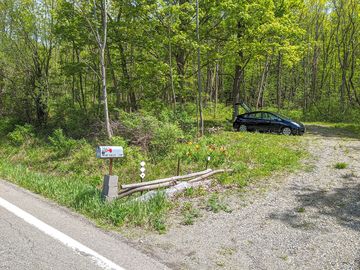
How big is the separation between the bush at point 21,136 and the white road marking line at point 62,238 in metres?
11.7

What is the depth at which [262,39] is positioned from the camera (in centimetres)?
1858

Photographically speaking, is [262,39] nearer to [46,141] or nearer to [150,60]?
[150,60]

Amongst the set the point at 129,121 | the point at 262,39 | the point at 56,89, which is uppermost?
the point at 262,39

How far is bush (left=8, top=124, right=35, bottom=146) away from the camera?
56.5 ft

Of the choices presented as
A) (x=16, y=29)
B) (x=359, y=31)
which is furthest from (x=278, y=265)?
(x=359, y=31)

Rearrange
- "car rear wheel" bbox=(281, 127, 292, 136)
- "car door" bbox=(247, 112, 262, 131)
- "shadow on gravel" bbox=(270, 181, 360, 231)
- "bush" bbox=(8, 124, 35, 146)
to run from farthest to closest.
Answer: "car door" bbox=(247, 112, 262, 131), "car rear wheel" bbox=(281, 127, 292, 136), "bush" bbox=(8, 124, 35, 146), "shadow on gravel" bbox=(270, 181, 360, 231)

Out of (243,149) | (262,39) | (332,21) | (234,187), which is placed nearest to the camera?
(234,187)

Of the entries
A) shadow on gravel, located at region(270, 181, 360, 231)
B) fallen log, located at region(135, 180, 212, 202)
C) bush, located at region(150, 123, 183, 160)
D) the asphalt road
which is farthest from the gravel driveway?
bush, located at region(150, 123, 183, 160)

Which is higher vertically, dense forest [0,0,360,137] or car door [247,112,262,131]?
dense forest [0,0,360,137]

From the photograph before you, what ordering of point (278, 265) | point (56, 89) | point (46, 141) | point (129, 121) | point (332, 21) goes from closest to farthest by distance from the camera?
point (278, 265), point (129, 121), point (46, 141), point (56, 89), point (332, 21)

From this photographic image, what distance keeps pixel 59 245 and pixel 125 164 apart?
7139mm

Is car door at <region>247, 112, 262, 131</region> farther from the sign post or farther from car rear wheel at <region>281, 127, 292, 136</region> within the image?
the sign post

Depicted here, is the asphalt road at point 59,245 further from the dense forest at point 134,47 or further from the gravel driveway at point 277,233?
the dense forest at point 134,47

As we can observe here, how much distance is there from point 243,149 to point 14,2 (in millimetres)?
16730
